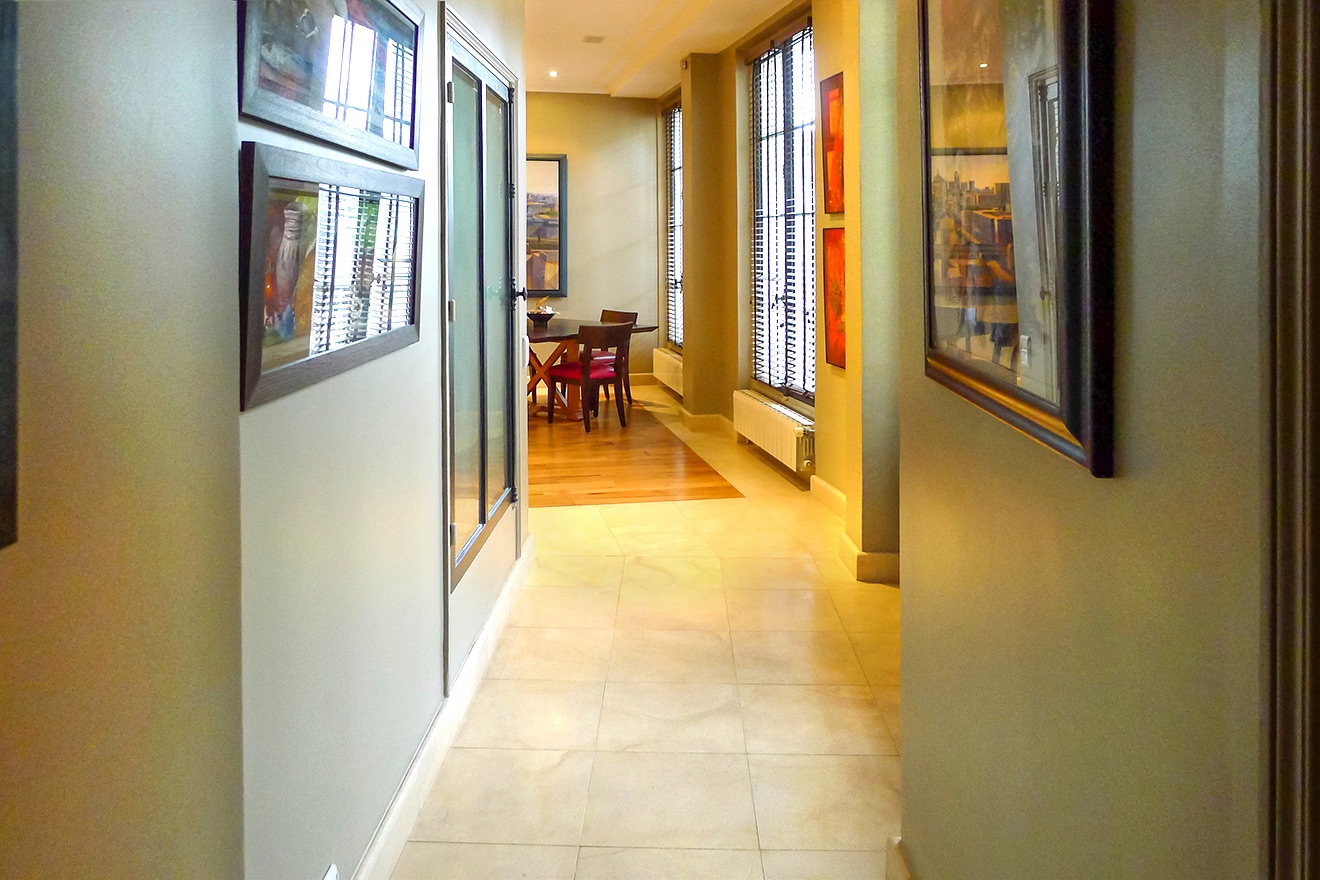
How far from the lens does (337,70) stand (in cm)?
206

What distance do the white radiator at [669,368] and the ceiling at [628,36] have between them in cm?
256

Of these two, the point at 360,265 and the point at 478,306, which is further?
the point at 478,306

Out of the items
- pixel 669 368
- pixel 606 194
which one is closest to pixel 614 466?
pixel 669 368

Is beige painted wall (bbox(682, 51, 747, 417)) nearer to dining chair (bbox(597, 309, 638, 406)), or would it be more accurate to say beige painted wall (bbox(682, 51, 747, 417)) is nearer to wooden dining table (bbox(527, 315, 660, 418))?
dining chair (bbox(597, 309, 638, 406))

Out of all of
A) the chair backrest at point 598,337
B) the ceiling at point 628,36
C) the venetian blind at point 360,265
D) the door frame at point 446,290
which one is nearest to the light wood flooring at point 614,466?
the chair backrest at point 598,337

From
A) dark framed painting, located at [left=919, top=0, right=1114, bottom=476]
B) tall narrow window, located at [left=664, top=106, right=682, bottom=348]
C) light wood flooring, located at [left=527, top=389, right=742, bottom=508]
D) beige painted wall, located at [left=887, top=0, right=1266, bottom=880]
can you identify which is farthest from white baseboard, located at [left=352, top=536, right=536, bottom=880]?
tall narrow window, located at [left=664, top=106, right=682, bottom=348]

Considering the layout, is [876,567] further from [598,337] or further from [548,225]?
[548,225]

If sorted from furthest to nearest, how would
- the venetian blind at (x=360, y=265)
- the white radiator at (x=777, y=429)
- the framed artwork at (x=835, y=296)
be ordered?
the white radiator at (x=777, y=429)
the framed artwork at (x=835, y=296)
the venetian blind at (x=360, y=265)

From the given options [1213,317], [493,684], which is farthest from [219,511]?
[493,684]

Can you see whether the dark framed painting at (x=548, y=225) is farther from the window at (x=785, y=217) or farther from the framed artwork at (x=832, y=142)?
the framed artwork at (x=832, y=142)

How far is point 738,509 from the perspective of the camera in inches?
251

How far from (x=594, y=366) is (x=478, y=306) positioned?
5557mm

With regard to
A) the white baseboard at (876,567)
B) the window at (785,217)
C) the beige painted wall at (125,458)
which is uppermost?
the window at (785,217)

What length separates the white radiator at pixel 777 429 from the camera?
667 centimetres
